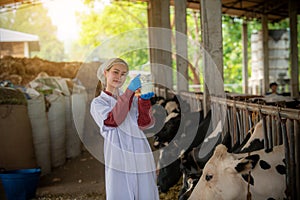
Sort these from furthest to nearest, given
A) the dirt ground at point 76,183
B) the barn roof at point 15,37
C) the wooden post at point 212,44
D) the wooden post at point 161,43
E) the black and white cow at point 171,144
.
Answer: the barn roof at point 15,37 → the wooden post at point 161,43 → the dirt ground at point 76,183 → the black and white cow at point 171,144 → the wooden post at point 212,44

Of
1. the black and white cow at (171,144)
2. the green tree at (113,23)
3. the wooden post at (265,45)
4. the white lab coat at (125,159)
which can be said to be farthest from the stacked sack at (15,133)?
the green tree at (113,23)

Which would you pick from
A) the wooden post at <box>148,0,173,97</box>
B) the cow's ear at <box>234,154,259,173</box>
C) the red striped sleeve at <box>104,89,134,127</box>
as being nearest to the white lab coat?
the red striped sleeve at <box>104,89,134,127</box>

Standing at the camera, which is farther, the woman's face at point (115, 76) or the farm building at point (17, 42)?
the farm building at point (17, 42)

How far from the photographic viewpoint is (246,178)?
2867 millimetres

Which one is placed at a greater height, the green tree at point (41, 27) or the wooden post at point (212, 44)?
the green tree at point (41, 27)

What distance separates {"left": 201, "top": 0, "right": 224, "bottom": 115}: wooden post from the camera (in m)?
4.84

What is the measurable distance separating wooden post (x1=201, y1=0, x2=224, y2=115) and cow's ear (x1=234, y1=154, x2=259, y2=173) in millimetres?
2196

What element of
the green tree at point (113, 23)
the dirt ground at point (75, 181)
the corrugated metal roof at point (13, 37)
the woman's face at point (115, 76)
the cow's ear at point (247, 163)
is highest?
the green tree at point (113, 23)

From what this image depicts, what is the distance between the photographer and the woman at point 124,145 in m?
2.95

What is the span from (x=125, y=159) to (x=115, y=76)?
2.10 feet

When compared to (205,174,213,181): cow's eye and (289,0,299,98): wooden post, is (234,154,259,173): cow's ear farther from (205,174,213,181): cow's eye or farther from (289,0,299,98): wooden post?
(289,0,299,98): wooden post

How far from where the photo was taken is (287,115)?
9.62 ft

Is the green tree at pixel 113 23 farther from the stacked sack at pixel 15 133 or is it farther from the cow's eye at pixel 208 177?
the cow's eye at pixel 208 177

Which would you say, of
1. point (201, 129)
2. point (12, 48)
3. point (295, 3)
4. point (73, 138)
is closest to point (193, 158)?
point (201, 129)
